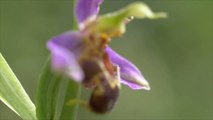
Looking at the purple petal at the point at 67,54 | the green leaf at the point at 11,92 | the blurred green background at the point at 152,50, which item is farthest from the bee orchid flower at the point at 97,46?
the blurred green background at the point at 152,50

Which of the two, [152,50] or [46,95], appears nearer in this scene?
[46,95]

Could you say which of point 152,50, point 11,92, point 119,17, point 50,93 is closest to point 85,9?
point 119,17

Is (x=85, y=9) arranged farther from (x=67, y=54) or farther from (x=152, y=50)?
(x=152, y=50)

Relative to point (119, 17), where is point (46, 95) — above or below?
below

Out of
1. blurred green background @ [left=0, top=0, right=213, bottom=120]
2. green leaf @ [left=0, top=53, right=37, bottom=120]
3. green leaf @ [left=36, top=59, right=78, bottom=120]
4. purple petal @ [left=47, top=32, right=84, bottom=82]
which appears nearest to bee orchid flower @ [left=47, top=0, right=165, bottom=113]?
purple petal @ [left=47, top=32, right=84, bottom=82]

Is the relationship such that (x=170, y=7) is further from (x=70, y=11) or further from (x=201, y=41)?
(x=70, y=11)

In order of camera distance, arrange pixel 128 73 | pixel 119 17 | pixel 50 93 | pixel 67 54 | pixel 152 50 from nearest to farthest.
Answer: pixel 67 54 → pixel 119 17 → pixel 50 93 → pixel 128 73 → pixel 152 50

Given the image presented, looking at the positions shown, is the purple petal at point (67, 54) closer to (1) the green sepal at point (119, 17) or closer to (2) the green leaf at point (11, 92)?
(1) the green sepal at point (119, 17)

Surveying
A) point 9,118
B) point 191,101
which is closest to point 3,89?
point 9,118

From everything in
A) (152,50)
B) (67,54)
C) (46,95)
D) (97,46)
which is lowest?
(152,50)
